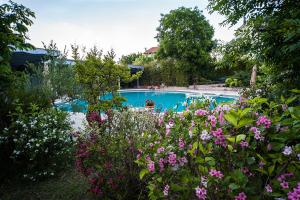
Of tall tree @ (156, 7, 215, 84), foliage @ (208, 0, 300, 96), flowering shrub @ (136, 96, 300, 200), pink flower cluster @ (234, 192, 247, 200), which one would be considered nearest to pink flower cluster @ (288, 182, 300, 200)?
flowering shrub @ (136, 96, 300, 200)

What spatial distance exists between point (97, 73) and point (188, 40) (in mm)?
24716

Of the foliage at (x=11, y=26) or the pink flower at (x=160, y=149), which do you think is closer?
the pink flower at (x=160, y=149)

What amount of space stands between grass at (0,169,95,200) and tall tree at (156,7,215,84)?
89.4ft

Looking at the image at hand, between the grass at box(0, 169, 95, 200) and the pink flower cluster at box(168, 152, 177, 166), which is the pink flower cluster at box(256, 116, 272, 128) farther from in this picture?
the grass at box(0, 169, 95, 200)

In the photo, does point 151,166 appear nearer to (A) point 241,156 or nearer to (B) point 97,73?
(A) point 241,156

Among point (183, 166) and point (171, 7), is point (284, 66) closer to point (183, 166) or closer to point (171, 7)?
point (183, 166)

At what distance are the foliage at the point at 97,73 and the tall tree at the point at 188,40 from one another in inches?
908

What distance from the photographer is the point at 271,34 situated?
3590 millimetres

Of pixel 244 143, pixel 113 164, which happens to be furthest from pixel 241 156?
pixel 113 164

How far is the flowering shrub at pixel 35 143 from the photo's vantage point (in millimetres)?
4938

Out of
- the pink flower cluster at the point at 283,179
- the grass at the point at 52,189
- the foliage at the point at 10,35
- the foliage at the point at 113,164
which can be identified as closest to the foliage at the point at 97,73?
the grass at the point at 52,189

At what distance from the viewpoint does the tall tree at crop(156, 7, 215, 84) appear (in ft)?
102

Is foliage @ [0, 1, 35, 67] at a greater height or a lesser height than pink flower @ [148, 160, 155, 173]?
greater

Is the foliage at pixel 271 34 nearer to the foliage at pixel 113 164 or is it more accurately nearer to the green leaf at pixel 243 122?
the green leaf at pixel 243 122
